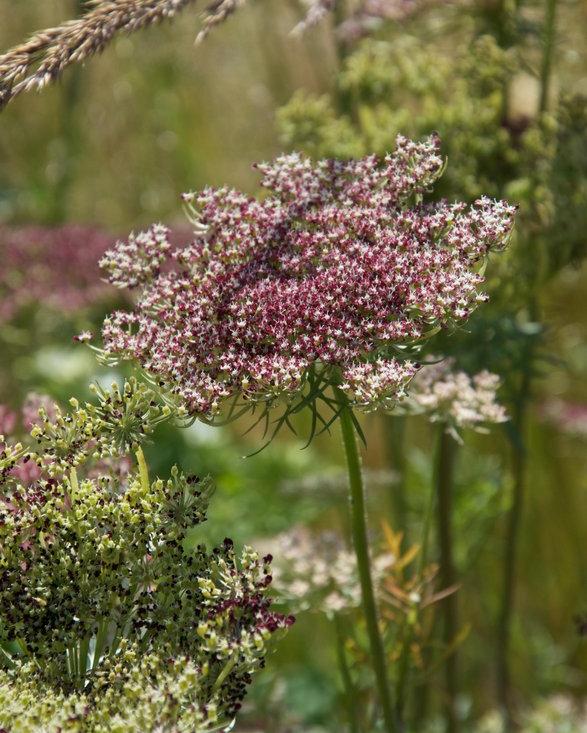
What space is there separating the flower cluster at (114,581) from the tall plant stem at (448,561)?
1175mm

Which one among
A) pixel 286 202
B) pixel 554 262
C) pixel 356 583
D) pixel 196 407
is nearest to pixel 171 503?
pixel 196 407

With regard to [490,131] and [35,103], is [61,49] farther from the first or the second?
[35,103]

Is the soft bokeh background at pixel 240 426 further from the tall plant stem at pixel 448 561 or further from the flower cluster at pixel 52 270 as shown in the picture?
the tall plant stem at pixel 448 561

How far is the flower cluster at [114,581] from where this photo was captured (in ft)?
3.92

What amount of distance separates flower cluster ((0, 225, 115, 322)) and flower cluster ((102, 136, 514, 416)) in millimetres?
1481

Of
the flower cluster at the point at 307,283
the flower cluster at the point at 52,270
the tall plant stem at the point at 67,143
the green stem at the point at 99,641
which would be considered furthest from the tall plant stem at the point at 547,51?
the tall plant stem at the point at 67,143

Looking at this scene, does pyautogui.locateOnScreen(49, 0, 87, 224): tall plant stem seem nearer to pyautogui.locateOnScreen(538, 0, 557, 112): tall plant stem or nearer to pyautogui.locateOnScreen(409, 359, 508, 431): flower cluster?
pyautogui.locateOnScreen(538, 0, 557, 112): tall plant stem

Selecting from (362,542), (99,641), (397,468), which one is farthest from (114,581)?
(397,468)

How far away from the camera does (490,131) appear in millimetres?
→ 2295

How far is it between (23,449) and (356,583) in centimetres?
90

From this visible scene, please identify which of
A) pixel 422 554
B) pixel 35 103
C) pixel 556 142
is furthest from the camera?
pixel 35 103

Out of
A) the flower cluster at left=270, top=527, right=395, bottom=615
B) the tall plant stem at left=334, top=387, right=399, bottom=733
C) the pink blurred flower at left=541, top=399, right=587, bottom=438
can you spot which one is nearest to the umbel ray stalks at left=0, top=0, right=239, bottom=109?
the tall plant stem at left=334, top=387, right=399, bottom=733

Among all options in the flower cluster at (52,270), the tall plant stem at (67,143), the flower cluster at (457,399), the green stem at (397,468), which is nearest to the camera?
the flower cluster at (457,399)

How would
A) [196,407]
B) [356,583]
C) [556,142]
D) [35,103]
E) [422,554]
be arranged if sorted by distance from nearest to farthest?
[196,407] → [422,554] → [356,583] → [556,142] → [35,103]
